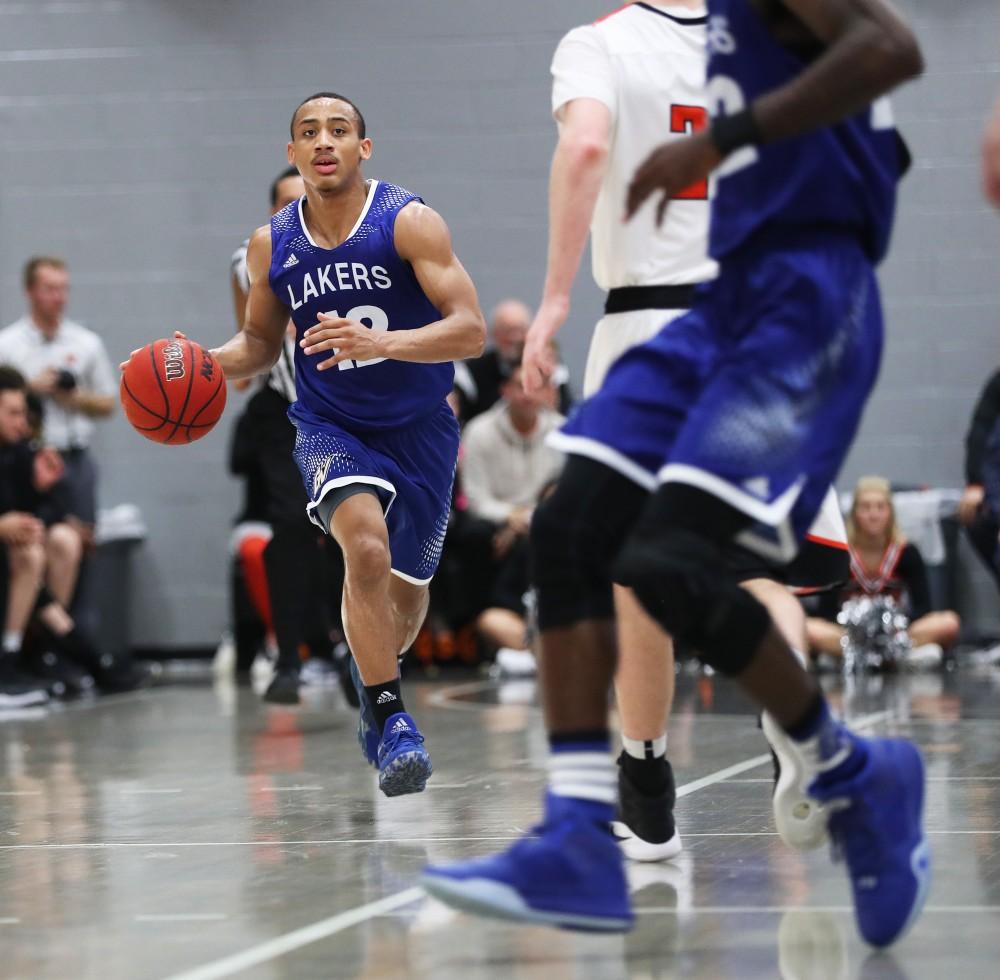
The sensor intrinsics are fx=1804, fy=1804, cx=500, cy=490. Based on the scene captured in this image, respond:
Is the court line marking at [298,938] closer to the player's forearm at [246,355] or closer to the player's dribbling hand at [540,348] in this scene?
the player's dribbling hand at [540,348]

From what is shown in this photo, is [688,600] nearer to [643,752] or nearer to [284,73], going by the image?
[643,752]

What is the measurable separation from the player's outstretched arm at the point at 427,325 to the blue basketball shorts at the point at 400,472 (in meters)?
0.24

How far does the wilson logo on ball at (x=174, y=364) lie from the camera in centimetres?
476

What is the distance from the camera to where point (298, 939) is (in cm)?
298

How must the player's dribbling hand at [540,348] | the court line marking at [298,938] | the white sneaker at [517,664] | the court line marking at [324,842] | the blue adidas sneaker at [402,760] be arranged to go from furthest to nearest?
1. the white sneaker at [517,664]
2. the blue adidas sneaker at [402,760]
3. the court line marking at [324,842]
4. the player's dribbling hand at [540,348]
5. the court line marking at [298,938]

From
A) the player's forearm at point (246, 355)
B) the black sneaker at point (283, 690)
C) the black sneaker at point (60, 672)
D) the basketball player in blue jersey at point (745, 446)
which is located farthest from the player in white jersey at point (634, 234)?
the black sneaker at point (60, 672)

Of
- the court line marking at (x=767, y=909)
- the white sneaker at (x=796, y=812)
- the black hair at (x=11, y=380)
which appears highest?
the black hair at (x=11, y=380)

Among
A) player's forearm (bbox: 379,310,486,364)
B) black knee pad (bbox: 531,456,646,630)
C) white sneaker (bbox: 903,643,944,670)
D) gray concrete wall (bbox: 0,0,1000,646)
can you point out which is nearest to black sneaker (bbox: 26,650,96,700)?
gray concrete wall (bbox: 0,0,1000,646)

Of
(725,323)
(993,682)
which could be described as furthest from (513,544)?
(725,323)

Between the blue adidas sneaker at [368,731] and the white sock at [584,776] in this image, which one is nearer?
the white sock at [584,776]

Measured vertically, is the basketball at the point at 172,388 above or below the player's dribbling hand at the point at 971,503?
above

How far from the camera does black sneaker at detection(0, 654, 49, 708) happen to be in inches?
328

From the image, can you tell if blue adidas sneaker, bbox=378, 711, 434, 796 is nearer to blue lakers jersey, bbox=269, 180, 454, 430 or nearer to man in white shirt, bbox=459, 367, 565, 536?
blue lakers jersey, bbox=269, 180, 454, 430

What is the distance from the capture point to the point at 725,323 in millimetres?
2916
